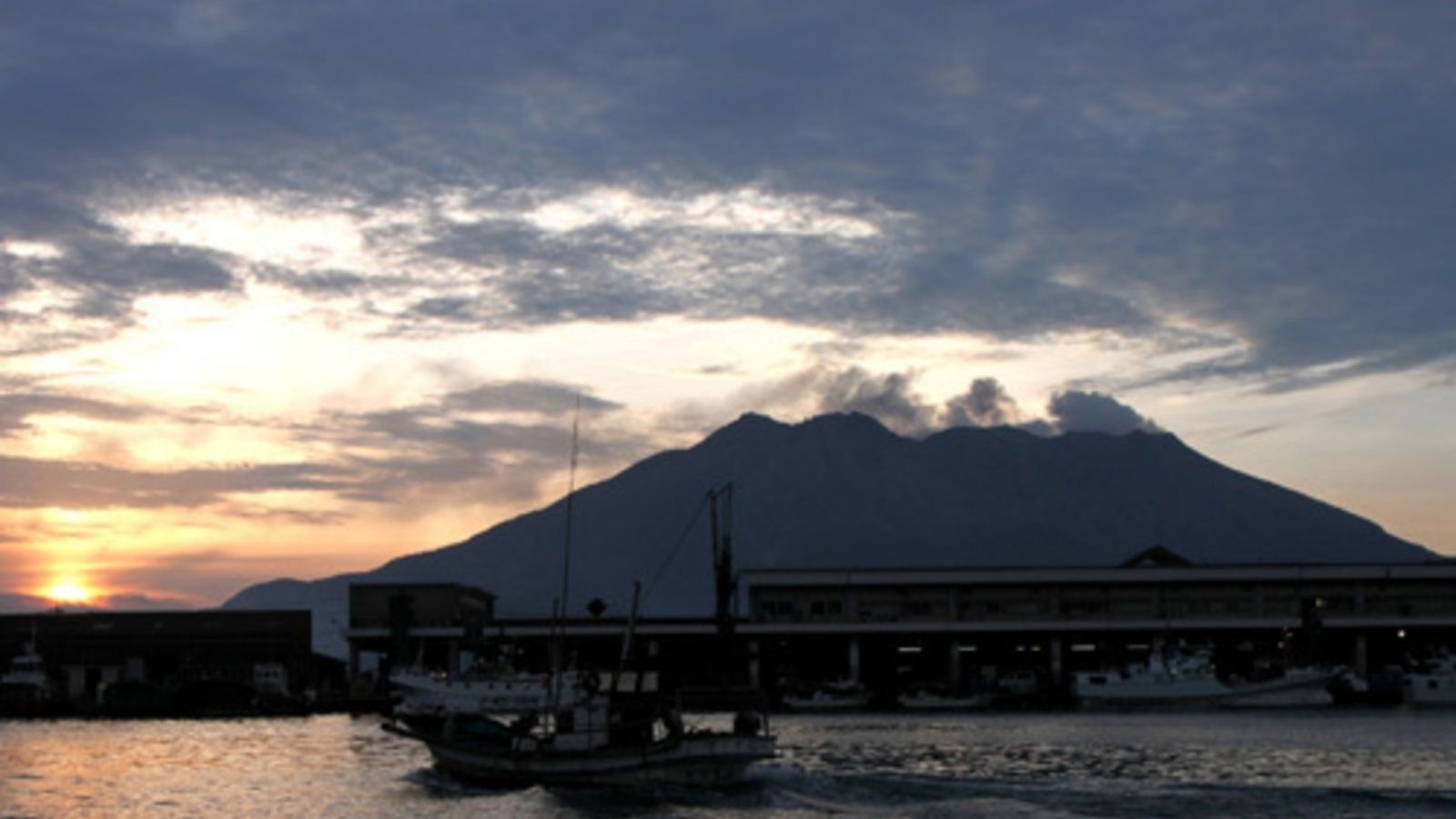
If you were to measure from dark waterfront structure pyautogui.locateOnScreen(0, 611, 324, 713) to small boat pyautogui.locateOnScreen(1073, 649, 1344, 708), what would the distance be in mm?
65675

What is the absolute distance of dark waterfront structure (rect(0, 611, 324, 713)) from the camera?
159 meters

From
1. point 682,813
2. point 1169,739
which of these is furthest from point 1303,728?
point 682,813

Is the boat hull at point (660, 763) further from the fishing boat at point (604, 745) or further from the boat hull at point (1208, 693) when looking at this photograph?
the boat hull at point (1208, 693)

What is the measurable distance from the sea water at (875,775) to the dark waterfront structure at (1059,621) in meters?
47.5

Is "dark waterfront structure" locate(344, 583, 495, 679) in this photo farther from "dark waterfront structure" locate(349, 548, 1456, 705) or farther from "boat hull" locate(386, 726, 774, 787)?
"boat hull" locate(386, 726, 774, 787)

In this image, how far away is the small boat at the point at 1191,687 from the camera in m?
132

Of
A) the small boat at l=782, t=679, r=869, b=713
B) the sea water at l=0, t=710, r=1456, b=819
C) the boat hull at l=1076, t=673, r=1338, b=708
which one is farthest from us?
the small boat at l=782, t=679, r=869, b=713

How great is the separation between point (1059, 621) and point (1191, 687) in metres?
23.2

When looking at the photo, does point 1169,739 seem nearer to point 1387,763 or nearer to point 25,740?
point 1387,763

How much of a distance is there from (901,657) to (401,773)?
331 feet

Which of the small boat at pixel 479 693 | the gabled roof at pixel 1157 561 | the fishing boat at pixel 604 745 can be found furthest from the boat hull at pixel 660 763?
the gabled roof at pixel 1157 561

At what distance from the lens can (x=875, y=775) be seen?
220 ft

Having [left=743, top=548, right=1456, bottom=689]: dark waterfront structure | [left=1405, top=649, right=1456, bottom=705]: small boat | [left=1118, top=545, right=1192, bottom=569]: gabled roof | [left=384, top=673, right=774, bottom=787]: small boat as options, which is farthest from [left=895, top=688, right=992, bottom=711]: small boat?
[left=384, top=673, right=774, bottom=787]: small boat

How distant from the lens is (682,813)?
58.0 m
